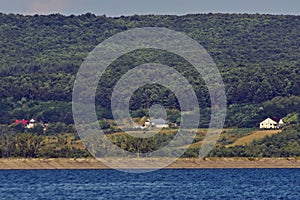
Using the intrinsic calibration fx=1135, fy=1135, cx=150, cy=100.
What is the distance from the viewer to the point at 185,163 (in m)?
136

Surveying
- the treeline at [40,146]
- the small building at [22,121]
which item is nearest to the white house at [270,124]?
the treeline at [40,146]

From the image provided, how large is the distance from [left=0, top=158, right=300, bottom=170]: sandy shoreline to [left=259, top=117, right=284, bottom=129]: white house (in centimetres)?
1405

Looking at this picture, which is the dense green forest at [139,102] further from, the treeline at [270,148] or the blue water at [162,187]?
the blue water at [162,187]

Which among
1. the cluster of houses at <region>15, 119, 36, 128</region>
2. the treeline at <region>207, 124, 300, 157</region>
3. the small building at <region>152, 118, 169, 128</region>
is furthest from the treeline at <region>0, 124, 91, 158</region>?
the treeline at <region>207, 124, 300, 157</region>

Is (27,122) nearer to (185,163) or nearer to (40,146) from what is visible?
(40,146)

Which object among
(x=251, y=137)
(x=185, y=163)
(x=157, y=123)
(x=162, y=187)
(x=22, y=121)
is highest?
(x=22, y=121)

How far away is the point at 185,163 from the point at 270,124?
18.0 metres

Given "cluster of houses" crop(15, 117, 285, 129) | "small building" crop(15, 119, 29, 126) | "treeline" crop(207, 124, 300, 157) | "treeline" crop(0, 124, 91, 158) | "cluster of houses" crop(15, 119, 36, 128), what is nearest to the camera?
"treeline" crop(207, 124, 300, 157)

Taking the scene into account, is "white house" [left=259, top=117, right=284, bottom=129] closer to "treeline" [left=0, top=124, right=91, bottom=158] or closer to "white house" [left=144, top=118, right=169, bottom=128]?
"white house" [left=144, top=118, right=169, bottom=128]

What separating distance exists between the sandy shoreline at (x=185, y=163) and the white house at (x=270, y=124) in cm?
1405

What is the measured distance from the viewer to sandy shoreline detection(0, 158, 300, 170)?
433ft

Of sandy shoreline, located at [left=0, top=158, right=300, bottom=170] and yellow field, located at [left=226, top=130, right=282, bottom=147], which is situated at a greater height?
yellow field, located at [left=226, top=130, right=282, bottom=147]

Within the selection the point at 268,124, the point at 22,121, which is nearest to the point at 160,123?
the point at 268,124

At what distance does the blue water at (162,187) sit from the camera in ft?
261
